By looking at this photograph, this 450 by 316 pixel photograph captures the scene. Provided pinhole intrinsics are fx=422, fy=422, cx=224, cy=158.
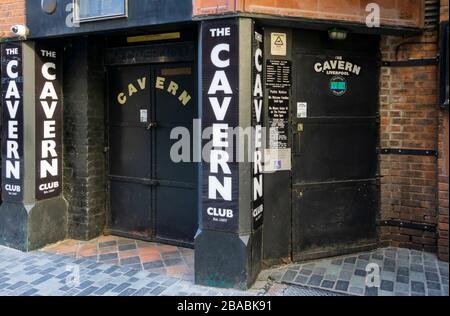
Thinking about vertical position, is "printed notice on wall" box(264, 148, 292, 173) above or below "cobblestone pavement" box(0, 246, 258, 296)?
above

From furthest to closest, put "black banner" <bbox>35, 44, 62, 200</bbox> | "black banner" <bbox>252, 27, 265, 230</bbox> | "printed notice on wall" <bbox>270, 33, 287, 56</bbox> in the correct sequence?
"black banner" <bbox>35, 44, 62, 200</bbox>, "printed notice on wall" <bbox>270, 33, 287, 56</bbox>, "black banner" <bbox>252, 27, 265, 230</bbox>

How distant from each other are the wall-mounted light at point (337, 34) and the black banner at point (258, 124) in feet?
2.61

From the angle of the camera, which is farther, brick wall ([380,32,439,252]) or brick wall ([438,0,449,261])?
brick wall ([380,32,439,252])

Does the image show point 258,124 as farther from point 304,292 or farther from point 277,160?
point 304,292

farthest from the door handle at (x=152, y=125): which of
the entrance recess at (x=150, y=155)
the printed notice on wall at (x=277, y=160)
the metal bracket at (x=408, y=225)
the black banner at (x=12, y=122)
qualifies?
the metal bracket at (x=408, y=225)

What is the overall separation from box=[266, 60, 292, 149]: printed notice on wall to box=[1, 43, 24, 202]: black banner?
321cm

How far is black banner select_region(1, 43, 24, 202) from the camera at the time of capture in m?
5.44

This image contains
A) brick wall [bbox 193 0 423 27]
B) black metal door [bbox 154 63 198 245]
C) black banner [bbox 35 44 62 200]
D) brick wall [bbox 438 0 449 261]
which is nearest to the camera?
brick wall [bbox 193 0 423 27]

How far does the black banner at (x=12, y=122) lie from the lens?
5438mm

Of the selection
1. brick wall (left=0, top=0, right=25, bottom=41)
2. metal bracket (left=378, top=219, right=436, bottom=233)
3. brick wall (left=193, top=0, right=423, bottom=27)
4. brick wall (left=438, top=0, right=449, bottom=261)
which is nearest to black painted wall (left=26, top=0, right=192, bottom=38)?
brick wall (left=0, top=0, right=25, bottom=41)

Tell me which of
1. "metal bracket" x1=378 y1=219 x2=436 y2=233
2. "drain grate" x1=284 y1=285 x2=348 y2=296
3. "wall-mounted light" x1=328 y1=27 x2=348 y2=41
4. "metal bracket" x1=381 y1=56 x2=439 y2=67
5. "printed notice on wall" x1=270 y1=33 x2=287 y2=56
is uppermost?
"wall-mounted light" x1=328 y1=27 x2=348 y2=41

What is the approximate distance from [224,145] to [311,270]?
1730mm

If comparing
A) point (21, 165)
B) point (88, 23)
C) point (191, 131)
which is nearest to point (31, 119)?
point (21, 165)

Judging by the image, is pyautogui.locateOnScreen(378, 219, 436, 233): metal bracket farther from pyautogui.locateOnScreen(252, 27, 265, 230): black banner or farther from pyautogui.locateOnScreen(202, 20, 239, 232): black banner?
pyautogui.locateOnScreen(202, 20, 239, 232): black banner
